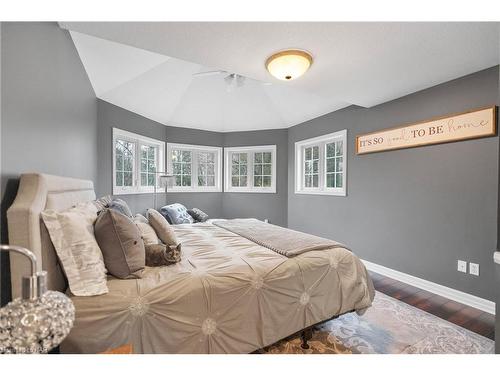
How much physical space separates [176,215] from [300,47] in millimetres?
3014

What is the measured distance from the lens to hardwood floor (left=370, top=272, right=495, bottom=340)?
203 centimetres

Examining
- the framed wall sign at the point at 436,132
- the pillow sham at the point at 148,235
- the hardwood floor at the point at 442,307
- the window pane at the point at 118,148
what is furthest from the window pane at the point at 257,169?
→ the pillow sham at the point at 148,235

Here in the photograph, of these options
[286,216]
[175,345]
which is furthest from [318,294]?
[286,216]

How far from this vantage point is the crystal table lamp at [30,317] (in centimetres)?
66

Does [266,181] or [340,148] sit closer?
[340,148]

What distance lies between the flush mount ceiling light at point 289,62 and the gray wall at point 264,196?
3123mm

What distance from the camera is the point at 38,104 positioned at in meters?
1.39

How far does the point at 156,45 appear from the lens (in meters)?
1.87

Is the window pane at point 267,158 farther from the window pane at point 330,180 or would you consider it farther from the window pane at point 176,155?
the window pane at point 176,155

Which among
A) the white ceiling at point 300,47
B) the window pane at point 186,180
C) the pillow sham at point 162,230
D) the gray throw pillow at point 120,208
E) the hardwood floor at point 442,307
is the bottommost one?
the hardwood floor at point 442,307

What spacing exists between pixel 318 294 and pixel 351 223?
92.8 inches

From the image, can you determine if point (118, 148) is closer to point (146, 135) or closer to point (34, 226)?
point (146, 135)

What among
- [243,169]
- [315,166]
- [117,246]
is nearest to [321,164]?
[315,166]

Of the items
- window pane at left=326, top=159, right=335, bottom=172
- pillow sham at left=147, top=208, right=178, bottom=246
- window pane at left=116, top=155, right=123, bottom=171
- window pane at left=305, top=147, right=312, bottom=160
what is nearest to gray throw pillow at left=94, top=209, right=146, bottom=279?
pillow sham at left=147, top=208, right=178, bottom=246
